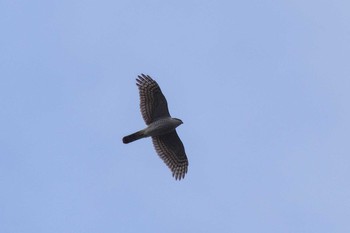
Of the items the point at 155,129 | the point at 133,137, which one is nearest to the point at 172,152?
the point at 155,129

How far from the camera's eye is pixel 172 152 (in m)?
56.0

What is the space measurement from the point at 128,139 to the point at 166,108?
2436 millimetres

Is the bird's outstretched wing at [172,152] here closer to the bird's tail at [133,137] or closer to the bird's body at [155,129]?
the bird's body at [155,129]

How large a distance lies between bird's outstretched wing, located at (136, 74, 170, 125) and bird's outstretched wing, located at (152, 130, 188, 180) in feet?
4.53

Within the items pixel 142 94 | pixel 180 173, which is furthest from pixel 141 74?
pixel 180 173

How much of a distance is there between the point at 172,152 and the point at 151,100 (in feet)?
10.00

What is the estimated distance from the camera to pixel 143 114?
5494 centimetres

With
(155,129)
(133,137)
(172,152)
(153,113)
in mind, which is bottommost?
(172,152)

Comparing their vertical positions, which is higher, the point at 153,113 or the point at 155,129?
the point at 153,113

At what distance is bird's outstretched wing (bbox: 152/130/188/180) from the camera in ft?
183

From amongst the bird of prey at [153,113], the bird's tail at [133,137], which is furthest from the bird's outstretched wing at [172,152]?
the bird's tail at [133,137]

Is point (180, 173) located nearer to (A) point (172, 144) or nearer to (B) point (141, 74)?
(A) point (172, 144)

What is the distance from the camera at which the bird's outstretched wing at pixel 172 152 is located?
55.8 metres

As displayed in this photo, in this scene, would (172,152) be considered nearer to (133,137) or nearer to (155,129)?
(155,129)
